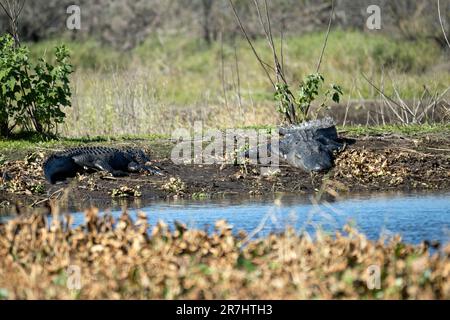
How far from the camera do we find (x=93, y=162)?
452 inches

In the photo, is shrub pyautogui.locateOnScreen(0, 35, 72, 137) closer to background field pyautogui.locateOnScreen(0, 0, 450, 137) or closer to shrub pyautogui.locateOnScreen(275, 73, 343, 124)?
background field pyautogui.locateOnScreen(0, 0, 450, 137)

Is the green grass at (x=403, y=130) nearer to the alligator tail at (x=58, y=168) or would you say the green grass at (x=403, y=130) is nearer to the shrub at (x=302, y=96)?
the shrub at (x=302, y=96)

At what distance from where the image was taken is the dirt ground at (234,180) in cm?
1091

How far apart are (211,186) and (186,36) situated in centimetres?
1648

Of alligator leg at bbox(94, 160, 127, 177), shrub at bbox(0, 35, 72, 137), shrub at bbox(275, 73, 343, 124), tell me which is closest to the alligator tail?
alligator leg at bbox(94, 160, 127, 177)

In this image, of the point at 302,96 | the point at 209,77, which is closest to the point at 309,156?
the point at 302,96

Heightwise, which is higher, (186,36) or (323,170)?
(186,36)

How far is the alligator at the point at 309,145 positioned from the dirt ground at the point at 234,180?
120 mm

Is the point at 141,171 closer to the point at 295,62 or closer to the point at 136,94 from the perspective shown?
the point at 136,94

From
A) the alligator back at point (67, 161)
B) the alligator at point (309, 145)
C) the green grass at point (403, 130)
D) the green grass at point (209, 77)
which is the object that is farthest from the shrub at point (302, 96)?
the alligator back at point (67, 161)

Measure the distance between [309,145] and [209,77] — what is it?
1101 centimetres

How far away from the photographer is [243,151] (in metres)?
12.2

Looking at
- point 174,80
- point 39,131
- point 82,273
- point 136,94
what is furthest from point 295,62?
point 82,273

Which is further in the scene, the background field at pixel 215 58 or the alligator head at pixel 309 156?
the background field at pixel 215 58
